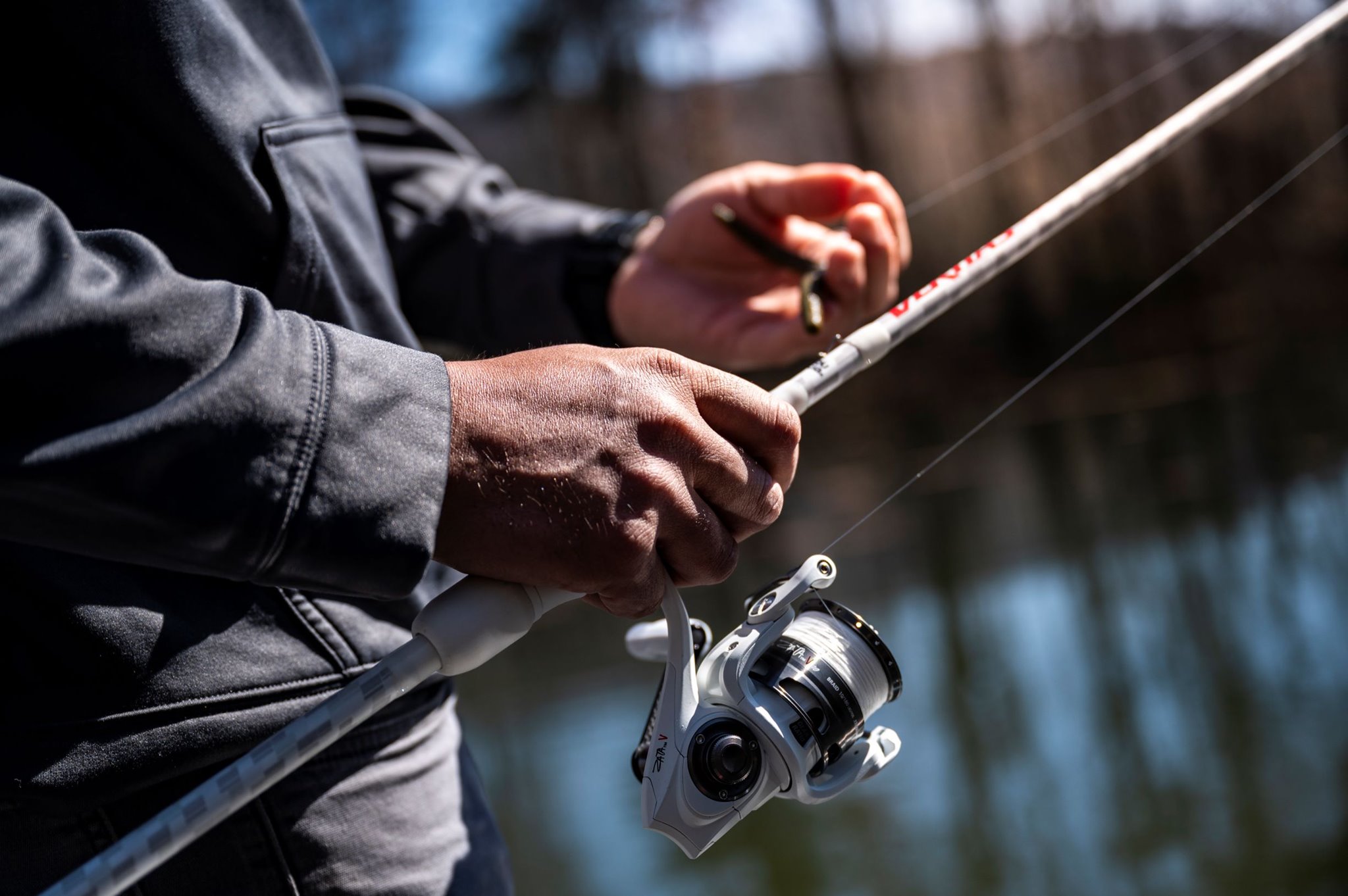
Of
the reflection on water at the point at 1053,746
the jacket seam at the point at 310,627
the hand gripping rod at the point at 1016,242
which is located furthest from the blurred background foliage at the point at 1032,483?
the jacket seam at the point at 310,627

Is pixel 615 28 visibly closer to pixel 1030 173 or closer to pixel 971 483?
pixel 1030 173

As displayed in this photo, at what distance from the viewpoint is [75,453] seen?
2.39ft

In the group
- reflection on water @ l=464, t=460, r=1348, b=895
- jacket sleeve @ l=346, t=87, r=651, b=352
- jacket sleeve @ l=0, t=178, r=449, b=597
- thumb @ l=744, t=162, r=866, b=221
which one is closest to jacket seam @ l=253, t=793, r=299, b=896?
jacket sleeve @ l=0, t=178, r=449, b=597

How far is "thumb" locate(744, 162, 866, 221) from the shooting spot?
1.65 meters

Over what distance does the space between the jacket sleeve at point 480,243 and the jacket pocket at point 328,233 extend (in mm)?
351

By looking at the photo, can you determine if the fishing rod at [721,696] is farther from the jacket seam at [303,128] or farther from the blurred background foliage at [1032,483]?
the blurred background foliage at [1032,483]

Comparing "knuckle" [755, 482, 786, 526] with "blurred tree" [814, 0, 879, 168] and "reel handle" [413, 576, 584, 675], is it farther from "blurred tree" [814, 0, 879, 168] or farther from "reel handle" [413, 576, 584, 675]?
"blurred tree" [814, 0, 879, 168]

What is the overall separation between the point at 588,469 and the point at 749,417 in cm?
16

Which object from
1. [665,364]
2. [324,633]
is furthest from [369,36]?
[665,364]

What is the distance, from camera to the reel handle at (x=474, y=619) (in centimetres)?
91

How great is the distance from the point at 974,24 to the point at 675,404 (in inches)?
423

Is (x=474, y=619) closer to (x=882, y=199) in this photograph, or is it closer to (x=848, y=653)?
(x=848, y=653)

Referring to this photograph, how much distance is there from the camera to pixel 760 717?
1.04 meters

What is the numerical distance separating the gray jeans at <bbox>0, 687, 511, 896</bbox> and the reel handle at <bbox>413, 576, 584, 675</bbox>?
0.69 ft
